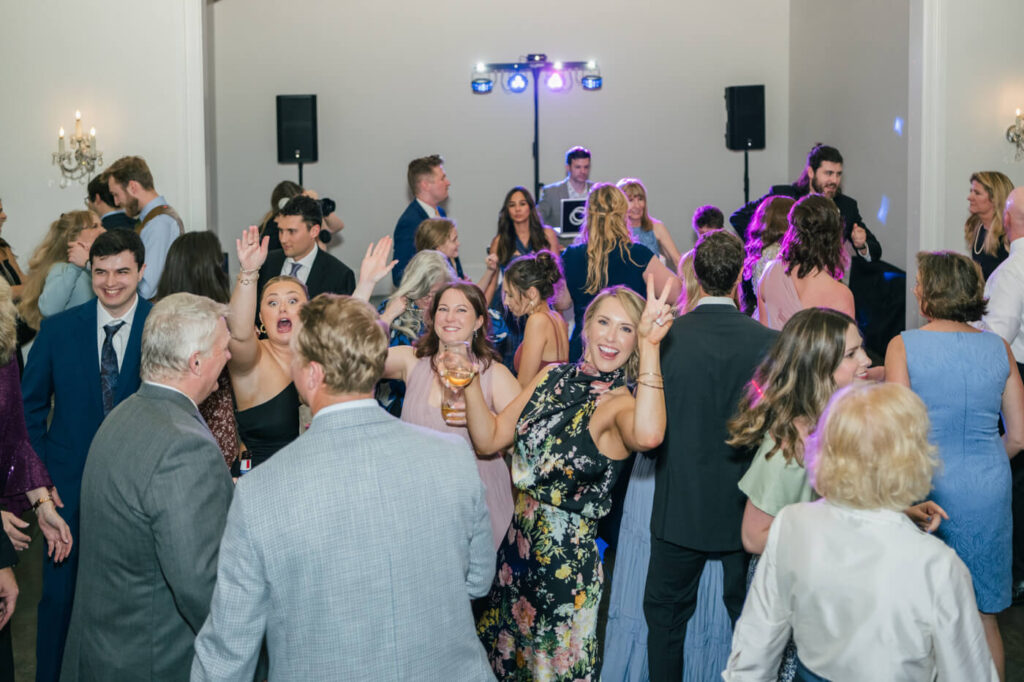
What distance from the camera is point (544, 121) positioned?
9.41 meters

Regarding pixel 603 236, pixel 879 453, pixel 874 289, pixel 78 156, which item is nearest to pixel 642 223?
pixel 874 289

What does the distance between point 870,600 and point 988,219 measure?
13.2 feet

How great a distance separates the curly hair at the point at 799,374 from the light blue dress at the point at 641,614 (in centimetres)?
86

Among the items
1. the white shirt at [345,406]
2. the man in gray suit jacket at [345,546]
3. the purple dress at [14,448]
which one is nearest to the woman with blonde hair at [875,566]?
the man in gray suit jacket at [345,546]

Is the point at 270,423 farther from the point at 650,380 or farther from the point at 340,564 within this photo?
the point at 340,564

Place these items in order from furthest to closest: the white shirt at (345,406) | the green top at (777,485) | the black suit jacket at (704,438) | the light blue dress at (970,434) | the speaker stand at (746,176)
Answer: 1. the speaker stand at (746,176)
2. the light blue dress at (970,434)
3. the black suit jacket at (704,438)
4. the green top at (777,485)
5. the white shirt at (345,406)

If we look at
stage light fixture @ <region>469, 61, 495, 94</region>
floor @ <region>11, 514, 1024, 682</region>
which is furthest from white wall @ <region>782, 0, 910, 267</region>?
floor @ <region>11, 514, 1024, 682</region>

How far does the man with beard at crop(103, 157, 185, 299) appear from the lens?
4863 mm

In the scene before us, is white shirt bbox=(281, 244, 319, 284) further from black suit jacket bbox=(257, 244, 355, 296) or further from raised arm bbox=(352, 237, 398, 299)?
raised arm bbox=(352, 237, 398, 299)

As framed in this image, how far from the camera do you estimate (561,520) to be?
8.93 ft

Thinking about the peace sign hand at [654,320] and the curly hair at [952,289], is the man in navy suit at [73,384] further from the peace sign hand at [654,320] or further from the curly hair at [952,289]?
the curly hair at [952,289]

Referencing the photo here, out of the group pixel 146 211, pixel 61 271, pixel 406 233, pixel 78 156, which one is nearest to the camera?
pixel 61 271

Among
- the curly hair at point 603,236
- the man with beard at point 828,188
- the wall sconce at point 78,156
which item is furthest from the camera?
the man with beard at point 828,188

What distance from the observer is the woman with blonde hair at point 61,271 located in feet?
14.8
